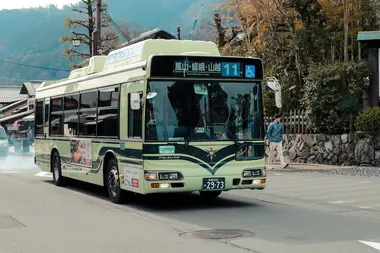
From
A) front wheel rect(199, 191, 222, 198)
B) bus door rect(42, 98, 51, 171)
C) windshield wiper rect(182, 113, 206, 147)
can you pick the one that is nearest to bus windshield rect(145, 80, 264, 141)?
windshield wiper rect(182, 113, 206, 147)

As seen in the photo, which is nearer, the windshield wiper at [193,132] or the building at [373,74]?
the windshield wiper at [193,132]

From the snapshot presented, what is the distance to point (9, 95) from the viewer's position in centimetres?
7488

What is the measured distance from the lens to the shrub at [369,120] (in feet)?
60.5

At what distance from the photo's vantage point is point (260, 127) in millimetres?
11031

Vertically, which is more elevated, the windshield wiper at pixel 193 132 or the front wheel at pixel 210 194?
the windshield wiper at pixel 193 132

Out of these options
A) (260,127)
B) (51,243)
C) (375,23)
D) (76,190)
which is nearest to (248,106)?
(260,127)

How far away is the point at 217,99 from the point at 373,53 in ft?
36.4

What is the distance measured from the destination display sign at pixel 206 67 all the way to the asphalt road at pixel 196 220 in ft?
8.76

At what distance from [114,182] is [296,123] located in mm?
11364

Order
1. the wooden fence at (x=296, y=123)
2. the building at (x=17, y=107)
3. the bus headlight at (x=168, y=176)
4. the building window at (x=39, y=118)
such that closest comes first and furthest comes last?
the bus headlight at (x=168, y=176), the building window at (x=39, y=118), the wooden fence at (x=296, y=123), the building at (x=17, y=107)

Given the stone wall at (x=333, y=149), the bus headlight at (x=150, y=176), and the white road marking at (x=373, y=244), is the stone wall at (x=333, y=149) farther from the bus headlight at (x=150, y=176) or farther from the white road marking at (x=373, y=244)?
the white road marking at (x=373, y=244)

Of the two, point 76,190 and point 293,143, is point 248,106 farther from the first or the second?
point 293,143

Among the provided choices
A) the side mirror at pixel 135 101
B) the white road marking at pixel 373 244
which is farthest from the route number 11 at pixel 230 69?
the white road marking at pixel 373 244

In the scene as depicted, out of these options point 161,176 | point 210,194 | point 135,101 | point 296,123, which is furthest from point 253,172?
point 296,123
